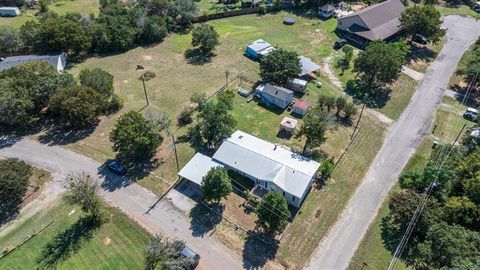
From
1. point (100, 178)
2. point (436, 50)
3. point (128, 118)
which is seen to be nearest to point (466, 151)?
point (436, 50)

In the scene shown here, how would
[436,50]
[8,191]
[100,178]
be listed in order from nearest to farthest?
1. [8,191]
2. [100,178]
3. [436,50]

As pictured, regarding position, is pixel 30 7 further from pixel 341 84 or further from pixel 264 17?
pixel 341 84

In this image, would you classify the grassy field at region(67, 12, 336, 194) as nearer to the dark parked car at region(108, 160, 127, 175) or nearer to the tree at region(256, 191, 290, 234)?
the dark parked car at region(108, 160, 127, 175)

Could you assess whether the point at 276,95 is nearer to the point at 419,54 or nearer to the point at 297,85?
the point at 297,85

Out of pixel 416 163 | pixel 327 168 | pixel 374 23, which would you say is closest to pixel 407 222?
pixel 327 168

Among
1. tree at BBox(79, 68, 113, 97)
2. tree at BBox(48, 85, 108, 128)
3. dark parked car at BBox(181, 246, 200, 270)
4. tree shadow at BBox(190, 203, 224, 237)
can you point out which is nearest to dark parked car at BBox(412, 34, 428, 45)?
tree shadow at BBox(190, 203, 224, 237)

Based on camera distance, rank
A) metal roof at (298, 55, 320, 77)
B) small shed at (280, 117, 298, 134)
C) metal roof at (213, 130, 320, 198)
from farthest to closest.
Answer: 1. metal roof at (298, 55, 320, 77)
2. small shed at (280, 117, 298, 134)
3. metal roof at (213, 130, 320, 198)

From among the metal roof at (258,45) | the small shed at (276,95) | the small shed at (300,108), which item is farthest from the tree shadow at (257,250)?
the metal roof at (258,45)

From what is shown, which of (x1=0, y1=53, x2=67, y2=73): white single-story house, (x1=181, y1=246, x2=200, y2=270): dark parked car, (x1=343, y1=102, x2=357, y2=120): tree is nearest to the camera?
(x1=181, y1=246, x2=200, y2=270): dark parked car
